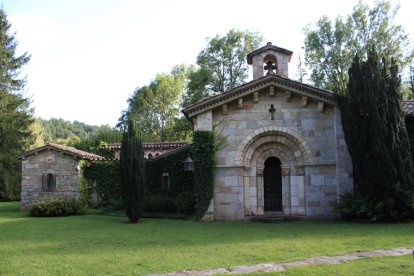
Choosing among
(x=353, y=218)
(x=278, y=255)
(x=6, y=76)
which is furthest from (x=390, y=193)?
(x=6, y=76)

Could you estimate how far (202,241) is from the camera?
1043 cm

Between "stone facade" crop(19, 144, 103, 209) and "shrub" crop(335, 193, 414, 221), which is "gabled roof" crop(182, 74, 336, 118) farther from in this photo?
"stone facade" crop(19, 144, 103, 209)

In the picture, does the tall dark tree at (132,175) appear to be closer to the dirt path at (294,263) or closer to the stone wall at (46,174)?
the stone wall at (46,174)

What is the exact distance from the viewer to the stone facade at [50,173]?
68.9 ft

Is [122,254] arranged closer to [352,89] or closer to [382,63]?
[352,89]

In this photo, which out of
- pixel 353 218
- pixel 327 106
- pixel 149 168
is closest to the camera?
pixel 353 218

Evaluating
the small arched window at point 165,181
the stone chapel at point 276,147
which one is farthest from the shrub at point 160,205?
the stone chapel at point 276,147

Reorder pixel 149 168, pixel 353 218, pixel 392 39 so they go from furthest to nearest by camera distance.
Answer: pixel 392 39 < pixel 149 168 < pixel 353 218

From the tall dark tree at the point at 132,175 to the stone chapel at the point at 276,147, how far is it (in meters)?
2.54

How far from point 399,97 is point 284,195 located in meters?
5.82

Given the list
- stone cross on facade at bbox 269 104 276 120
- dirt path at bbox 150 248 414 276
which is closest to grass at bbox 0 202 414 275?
dirt path at bbox 150 248 414 276

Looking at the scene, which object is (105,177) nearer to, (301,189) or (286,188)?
(286,188)

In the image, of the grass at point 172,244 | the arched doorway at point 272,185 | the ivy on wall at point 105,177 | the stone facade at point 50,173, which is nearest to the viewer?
Result: the grass at point 172,244

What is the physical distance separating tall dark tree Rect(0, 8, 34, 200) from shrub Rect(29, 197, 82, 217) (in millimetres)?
12884
